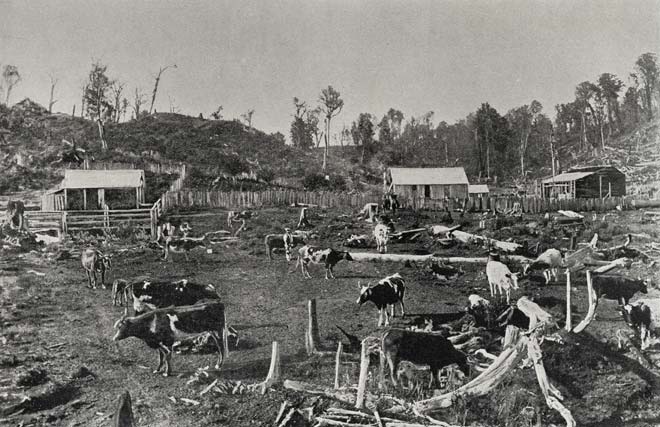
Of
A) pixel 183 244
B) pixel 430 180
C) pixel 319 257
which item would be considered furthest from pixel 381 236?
pixel 430 180

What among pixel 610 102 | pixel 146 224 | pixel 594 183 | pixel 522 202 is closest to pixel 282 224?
pixel 146 224

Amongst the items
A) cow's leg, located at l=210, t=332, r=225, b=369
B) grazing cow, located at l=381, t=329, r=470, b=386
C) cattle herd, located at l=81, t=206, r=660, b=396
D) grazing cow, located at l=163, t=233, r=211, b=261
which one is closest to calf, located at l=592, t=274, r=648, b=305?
cattle herd, located at l=81, t=206, r=660, b=396

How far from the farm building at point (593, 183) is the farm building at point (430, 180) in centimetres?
259

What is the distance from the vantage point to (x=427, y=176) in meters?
11.3

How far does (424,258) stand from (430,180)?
19.6 feet

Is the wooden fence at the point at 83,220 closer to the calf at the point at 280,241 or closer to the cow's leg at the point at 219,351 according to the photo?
the calf at the point at 280,241

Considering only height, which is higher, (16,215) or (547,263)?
(16,215)

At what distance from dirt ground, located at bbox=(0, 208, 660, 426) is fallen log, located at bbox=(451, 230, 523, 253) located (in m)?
0.13

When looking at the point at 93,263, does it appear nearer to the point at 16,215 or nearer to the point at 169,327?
the point at 16,215

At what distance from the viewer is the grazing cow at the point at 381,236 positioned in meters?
5.77

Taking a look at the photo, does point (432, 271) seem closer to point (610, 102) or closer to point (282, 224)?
point (282, 224)

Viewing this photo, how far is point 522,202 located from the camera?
6902 millimetres

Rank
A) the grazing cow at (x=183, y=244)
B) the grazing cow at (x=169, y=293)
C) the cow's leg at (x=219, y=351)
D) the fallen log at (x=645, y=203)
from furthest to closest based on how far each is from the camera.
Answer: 1. the fallen log at (x=645, y=203)
2. the grazing cow at (x=183, y=244)
3. the grazing cow at (x=169, y=293)
4. the cow's leg at (x=219, y=351)

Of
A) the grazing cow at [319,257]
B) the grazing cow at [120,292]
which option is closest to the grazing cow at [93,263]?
the grazing cow at [120,292]
